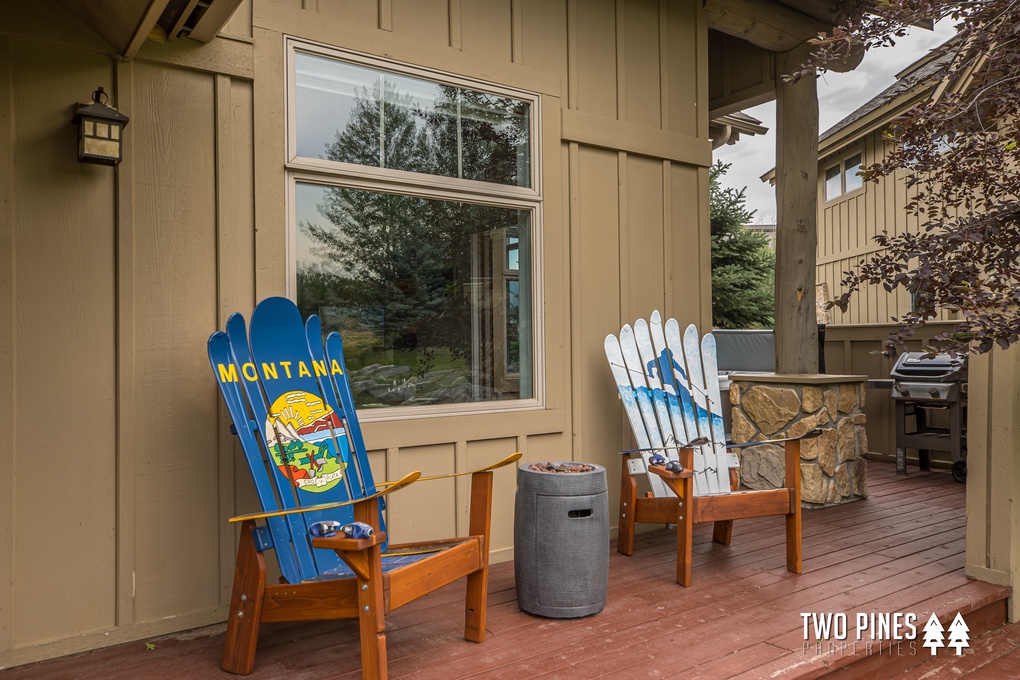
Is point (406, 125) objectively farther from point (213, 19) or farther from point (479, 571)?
point (479, 571)

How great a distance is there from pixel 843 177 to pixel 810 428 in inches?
306

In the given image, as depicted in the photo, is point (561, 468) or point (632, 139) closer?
point (561, 468)

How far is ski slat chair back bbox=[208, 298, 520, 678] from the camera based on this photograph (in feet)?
6.32

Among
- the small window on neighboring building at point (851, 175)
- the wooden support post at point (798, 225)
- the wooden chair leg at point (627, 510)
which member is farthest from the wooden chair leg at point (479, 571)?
the small window on neighboring building at point (851, 175)

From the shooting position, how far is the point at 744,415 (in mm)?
4629

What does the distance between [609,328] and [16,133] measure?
8.87ft

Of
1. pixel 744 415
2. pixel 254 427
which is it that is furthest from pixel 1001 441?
pixel 254 427

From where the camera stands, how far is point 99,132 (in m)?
2.34

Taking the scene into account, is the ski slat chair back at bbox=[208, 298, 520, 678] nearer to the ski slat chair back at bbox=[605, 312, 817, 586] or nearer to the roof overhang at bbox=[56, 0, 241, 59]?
the roof overhang at bbox=[56, 0, 241, 59]

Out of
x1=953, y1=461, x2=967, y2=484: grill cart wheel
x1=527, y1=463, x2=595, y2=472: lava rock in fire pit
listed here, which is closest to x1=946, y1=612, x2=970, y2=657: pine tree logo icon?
x1=527, y1=463, x2=595, y2=472: lava rock in fire pit

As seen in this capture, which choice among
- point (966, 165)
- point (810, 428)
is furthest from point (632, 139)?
point (810, 428)

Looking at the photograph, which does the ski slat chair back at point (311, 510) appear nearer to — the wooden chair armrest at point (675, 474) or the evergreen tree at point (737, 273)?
the wooden chair armrest at point (675, 474)

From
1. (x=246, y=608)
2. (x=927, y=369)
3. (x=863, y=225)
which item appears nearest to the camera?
(x=246, y=608)

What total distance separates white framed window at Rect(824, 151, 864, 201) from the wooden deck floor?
7.97 m
